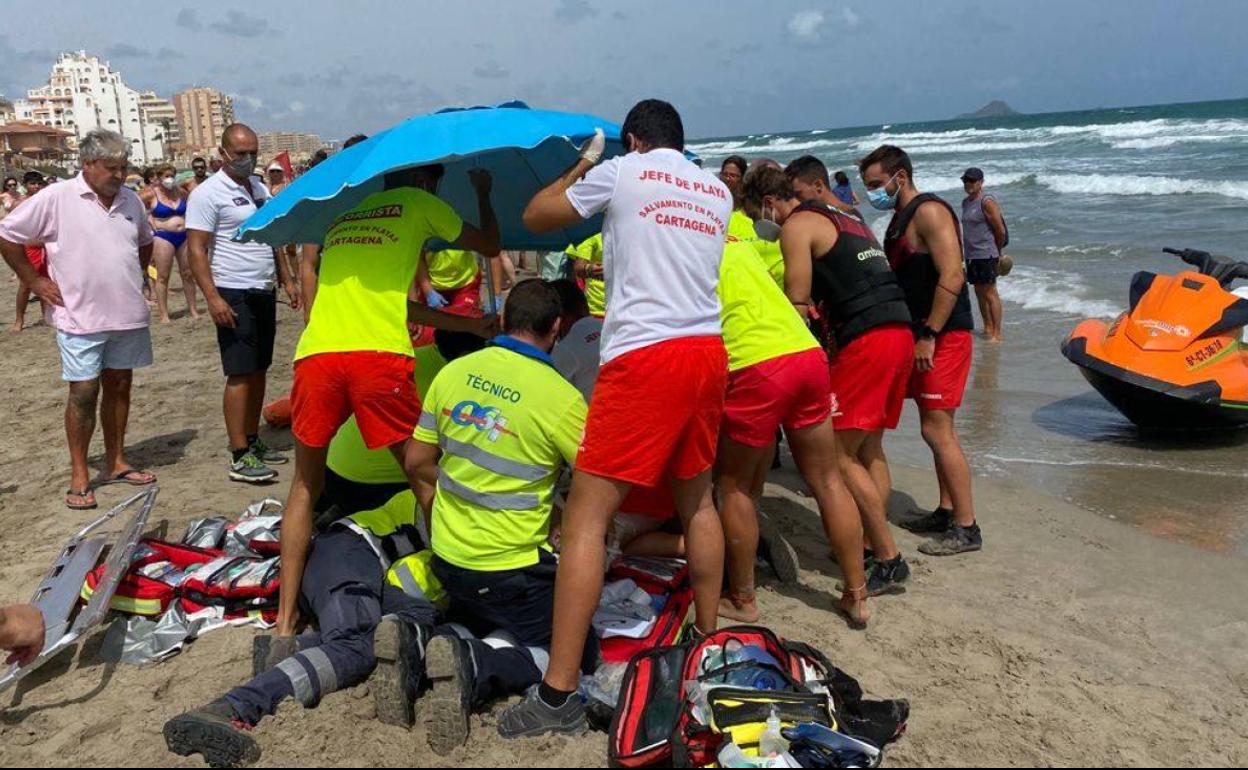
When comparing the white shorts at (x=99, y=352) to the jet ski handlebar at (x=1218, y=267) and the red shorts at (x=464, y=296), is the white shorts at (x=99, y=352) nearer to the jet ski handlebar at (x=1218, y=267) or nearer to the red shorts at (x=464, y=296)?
the red shorts at (x=464, y=296)

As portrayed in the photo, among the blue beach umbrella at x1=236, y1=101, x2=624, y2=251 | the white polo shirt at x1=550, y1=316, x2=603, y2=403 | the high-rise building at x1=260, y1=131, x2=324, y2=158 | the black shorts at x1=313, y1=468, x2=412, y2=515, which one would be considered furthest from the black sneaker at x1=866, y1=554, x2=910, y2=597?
the high-rise building at x1=260, y1=131, x2=324, y2=158

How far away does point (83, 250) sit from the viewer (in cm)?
523

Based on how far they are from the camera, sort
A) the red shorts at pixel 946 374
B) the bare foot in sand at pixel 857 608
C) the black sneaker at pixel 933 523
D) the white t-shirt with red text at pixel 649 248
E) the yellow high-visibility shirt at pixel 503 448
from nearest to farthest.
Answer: the white t-shirt with red text at pixel 649 248 → the yellow high-visibility shirt at pixel 503 448 → the bare foot in sand at pixel 857 608 → the red shorts at pixel 946 374 → the black sneaker at pixel 933 523

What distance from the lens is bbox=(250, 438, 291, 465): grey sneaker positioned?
19.4ft

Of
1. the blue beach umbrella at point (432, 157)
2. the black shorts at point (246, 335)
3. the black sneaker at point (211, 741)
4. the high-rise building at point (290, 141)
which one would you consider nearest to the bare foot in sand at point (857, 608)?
the blue beach umbrella at point (432, 157)

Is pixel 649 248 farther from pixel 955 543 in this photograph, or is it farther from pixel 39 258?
pixel 39 258

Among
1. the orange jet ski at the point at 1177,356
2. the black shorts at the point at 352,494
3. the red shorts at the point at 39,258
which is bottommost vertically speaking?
the black shorts at the point at 352,494

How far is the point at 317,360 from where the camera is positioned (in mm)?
3746

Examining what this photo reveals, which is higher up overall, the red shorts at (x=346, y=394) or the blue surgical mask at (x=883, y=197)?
the blue surgical mask at (x=883, y=197)

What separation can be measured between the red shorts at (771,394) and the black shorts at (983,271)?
22.8ft

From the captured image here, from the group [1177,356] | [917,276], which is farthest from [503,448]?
[1177,356]

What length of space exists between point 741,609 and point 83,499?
372cm

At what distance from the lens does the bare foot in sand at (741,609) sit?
12.9 feet

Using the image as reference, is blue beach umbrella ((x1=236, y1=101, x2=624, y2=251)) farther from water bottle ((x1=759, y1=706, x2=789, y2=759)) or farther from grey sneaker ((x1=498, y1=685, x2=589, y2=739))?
water bottle ((x1=759, y1=706, x2=789, y2=759))
